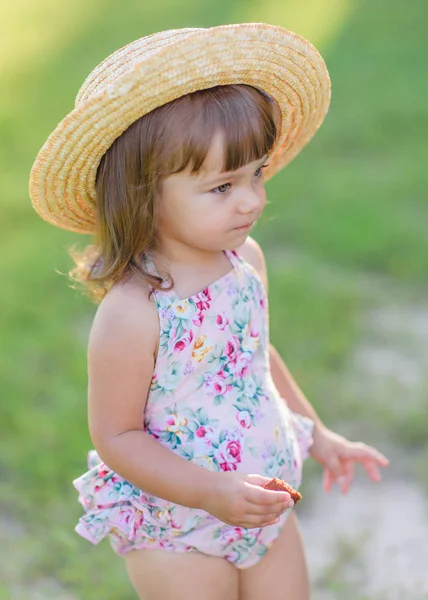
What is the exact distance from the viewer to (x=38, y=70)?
7.93 meters

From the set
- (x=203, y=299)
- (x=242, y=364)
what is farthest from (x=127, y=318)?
(x=242, y=364)

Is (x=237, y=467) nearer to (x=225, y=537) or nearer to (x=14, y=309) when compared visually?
(x=225, y=537)

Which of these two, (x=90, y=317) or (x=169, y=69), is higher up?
(x=169, y=69)

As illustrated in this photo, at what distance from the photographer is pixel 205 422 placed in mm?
1865

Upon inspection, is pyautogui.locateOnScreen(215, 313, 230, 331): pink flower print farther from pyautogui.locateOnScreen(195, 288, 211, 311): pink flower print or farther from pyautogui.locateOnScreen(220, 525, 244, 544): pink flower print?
pyautogui.locateOnScreen(220, 525, 244, 544): pink flower print

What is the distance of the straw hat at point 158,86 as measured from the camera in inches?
64.5

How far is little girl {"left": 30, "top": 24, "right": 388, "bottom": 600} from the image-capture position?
5.62 feet

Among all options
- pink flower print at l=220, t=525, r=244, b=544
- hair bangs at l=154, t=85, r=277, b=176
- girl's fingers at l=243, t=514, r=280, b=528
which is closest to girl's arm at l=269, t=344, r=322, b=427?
pink flower print at l=220, t=525, r=244, b=544

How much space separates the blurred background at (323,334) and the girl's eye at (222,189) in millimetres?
1190

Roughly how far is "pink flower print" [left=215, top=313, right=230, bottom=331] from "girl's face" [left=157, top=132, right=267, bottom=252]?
0.15 m

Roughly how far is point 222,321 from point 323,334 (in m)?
1.90

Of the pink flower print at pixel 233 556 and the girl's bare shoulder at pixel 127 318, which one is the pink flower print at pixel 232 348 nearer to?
the girl's bare shoulder at pixel 127 318

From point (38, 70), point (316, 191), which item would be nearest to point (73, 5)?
point (38, 70)

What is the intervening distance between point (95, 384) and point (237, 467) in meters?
0.34
